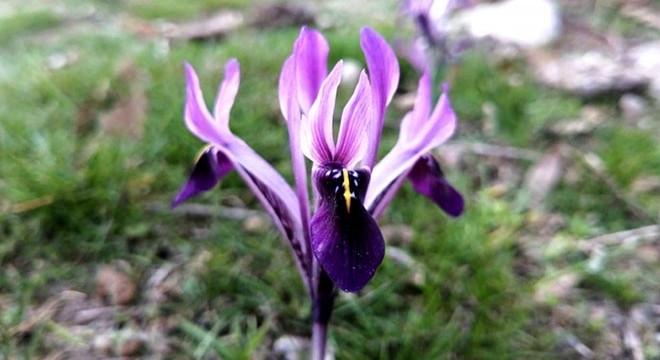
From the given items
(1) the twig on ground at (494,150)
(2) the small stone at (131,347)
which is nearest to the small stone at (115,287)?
(2) the small stone at (131,347)

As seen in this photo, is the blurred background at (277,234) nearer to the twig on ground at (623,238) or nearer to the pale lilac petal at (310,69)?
the twig on ground at (623,238)

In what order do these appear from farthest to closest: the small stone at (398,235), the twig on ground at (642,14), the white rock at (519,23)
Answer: the twig on ground at (642,14) < the white rock at (519,23) < the small stone at (398,235)

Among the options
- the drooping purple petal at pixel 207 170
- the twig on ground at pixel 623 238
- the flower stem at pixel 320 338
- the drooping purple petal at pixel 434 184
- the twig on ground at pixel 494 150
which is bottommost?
the twig on ground at pixel 623 238

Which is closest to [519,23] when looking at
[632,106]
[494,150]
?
[632,106]

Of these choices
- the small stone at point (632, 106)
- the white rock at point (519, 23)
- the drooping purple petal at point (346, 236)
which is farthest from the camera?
the white rock at point (519, 23)

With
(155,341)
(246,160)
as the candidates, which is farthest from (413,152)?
(155,341)

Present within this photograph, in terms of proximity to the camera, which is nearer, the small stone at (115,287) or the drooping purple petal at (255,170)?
the drooping purple petal at (255,170)

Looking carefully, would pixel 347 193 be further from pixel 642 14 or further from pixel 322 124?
pixel 642 14

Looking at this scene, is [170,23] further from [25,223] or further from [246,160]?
[246,160]
